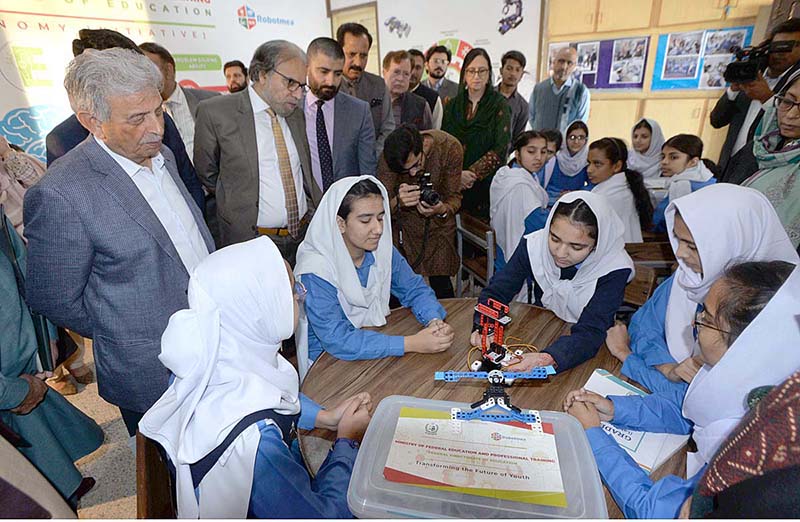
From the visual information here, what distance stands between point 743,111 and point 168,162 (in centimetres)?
375

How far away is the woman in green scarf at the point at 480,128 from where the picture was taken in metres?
3.13

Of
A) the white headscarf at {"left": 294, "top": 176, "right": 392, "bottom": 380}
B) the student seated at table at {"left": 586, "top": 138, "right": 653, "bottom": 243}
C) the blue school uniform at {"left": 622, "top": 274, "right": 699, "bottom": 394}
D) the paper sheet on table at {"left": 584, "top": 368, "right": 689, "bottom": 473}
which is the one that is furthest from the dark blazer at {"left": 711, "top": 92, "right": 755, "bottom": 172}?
the white headscarf at {"left": 294, "top": 176, "right": 392, "bottom": 380}

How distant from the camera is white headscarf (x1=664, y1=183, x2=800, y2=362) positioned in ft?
4.34

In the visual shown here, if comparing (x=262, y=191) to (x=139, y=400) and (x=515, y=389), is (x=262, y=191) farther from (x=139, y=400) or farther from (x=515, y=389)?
(x=515, y=389)

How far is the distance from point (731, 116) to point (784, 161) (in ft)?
5.36

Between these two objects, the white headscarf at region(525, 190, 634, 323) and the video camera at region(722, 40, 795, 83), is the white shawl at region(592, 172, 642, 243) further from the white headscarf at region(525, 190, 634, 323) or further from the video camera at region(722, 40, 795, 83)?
the white headscarf at region(525, 190, 634, 323)

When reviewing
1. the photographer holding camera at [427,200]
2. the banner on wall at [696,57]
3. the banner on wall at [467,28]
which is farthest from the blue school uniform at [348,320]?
the banner on wall at [696,57]

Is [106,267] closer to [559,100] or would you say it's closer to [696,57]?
[559,100]

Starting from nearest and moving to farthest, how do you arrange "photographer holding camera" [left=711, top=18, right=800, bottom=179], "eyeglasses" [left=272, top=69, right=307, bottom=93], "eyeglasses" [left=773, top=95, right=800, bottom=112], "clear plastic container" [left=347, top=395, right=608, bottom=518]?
"clear plastic container" [left=347, top=395, right=608, bottom=518] → "eyeglasses" [left=773, top=95, right=800, bottom=112] → "eyeglasses" [left=272, top=69, right=307, bottom=93] → "photographer holding camera" [left=711, top=18, right=800, bottom=179]

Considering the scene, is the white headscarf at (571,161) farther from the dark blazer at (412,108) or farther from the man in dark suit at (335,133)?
the man in dark suit at (335,133)

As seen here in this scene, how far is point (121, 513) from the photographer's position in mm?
1784

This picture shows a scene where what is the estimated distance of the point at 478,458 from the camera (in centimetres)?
85

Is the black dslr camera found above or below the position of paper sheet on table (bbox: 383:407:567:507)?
above

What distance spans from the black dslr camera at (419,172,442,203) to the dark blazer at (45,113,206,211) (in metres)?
1.24
